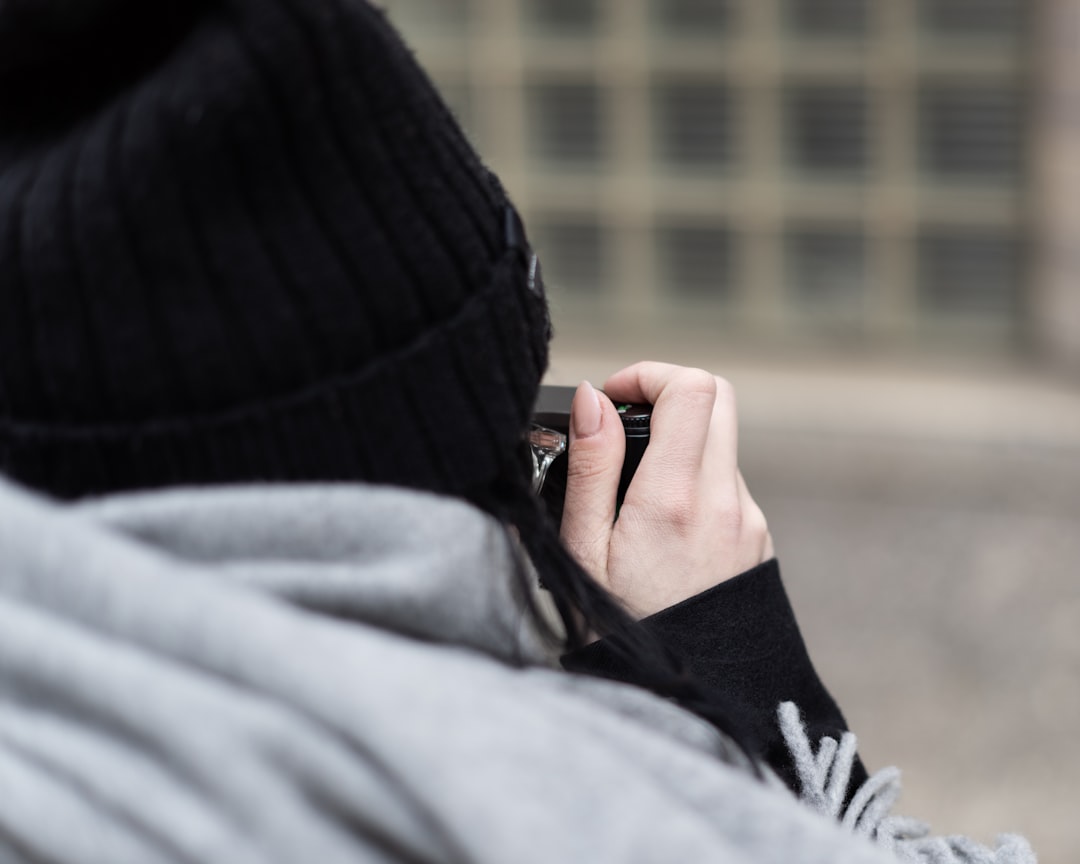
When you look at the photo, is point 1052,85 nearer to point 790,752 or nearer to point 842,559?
point 842,559

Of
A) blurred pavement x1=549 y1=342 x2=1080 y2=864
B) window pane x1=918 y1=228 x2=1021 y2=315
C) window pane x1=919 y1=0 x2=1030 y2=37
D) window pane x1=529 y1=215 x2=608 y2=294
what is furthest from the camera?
window pane x1=529 y1=215 x2=608 y2=294

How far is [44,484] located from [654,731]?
0.39 m

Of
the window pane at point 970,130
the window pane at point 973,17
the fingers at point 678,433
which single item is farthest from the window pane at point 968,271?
the fingers at point 678,433

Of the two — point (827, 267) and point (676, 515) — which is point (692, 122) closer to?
point (827, 267)

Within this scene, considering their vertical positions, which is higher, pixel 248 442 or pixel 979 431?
pixel 248 442

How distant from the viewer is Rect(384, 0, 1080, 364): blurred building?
300 cm

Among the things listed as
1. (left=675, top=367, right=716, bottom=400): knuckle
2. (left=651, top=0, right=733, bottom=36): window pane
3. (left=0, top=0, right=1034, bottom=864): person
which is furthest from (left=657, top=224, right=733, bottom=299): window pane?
(left=0, top=0, right=1034, bottom=864): person

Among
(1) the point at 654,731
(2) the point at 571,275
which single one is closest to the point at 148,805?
(1) the point at 654,731

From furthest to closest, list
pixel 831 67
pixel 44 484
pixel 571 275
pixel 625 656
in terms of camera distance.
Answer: pixel 571 275
pixel 831 67
pixel 625 656
pixel 44 484

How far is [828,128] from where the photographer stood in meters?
3.19

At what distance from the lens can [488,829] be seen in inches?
22.7

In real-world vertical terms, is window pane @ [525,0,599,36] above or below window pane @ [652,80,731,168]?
above

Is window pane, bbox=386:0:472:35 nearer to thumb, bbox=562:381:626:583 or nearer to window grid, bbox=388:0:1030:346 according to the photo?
window grid, bbox=388:0:1030:346

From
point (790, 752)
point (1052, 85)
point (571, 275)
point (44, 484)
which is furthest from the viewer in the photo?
point (571, 275)
